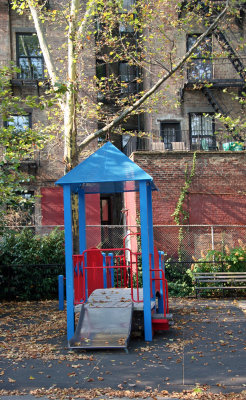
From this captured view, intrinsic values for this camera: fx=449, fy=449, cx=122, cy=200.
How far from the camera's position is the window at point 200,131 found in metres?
22.4

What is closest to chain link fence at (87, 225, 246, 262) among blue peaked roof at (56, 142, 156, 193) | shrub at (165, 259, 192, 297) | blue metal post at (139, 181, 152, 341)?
shrub at (165, 259, 192, 297)

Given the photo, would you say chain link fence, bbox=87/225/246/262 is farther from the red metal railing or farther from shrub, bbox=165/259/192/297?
the red metal railing

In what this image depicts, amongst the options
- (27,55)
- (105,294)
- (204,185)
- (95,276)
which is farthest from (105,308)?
(27,55)

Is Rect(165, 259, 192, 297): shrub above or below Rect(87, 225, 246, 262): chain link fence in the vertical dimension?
below

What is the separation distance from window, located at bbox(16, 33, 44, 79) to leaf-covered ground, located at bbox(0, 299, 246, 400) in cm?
1438

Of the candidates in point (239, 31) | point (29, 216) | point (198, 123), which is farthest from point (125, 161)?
point (239, 31)

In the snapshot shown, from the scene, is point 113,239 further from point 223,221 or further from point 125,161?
point 125,161

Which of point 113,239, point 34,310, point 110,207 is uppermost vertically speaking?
point 110,207

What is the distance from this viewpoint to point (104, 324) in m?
8.59

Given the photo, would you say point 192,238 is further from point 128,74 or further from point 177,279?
point 128,74

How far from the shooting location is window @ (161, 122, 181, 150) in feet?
73.4

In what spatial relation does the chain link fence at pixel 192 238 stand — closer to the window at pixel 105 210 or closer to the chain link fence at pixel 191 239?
the chain link fence at pixel 191 239

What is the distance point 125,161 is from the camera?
9.27 metres

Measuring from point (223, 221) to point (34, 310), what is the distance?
8822 mm
